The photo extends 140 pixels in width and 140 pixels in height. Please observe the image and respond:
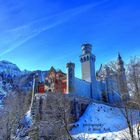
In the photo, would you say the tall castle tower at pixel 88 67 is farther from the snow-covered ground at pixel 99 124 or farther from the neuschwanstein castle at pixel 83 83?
the snow-covered ground at pixel 99 124

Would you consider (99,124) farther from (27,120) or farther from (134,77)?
(134,77)

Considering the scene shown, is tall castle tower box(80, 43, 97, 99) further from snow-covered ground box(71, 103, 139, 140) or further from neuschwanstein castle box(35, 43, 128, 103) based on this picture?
snow-covered ground box(71, 103, 139, 140)

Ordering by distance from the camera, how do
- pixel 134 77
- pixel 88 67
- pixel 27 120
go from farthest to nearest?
1. pixel 88 67
2. pixel 27 120
3. pixel 134 77

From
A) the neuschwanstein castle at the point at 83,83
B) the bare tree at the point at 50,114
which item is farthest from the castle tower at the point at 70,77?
the bare tree at the point at 50,114

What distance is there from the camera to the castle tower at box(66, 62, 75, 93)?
68500 millimetres

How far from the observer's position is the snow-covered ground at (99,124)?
4862cm

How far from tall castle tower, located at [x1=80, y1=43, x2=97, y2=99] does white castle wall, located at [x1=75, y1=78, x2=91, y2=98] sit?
1.41 meters

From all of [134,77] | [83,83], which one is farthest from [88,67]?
[134,77]

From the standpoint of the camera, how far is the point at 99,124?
187 ft

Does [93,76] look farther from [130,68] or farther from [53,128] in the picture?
[130,68]

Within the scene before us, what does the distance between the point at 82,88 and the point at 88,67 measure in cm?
780

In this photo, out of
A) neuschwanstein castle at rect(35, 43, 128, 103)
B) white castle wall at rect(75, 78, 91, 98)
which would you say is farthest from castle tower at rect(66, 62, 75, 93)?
white castle wall at rect(75, 78, 91, 98)

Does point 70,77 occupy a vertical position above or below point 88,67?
below

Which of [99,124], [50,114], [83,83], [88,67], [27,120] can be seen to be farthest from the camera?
[88,67]
